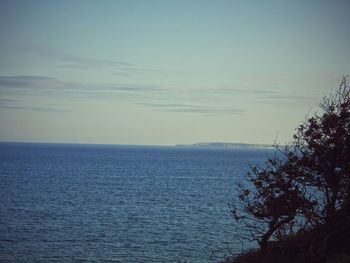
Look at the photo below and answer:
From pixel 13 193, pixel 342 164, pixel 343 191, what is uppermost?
pixel 342 164

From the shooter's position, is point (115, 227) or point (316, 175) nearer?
point (316, 175)

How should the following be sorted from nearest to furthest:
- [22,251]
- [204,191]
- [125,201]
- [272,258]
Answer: [272,258]
[22,251]
[125,201]
[204,191]

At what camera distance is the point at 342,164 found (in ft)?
55.4

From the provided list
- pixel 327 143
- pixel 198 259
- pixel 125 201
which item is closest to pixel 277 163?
pixel 327 143

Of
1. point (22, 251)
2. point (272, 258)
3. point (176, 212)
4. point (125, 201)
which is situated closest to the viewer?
point (272, 258)

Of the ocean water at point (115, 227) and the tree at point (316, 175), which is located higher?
the tree at point (316, 175)

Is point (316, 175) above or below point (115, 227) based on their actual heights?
above

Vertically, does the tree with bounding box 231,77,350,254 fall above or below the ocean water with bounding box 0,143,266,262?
above

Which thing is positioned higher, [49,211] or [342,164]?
[342,164]

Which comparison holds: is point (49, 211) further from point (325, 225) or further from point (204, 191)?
point (325, 225)

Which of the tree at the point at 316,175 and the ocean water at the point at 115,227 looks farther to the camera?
the ocean water at the point at 115,227

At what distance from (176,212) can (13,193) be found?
1239 inches

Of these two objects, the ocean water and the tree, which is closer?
the tree

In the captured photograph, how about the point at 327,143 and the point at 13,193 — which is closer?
the point at 327,143
